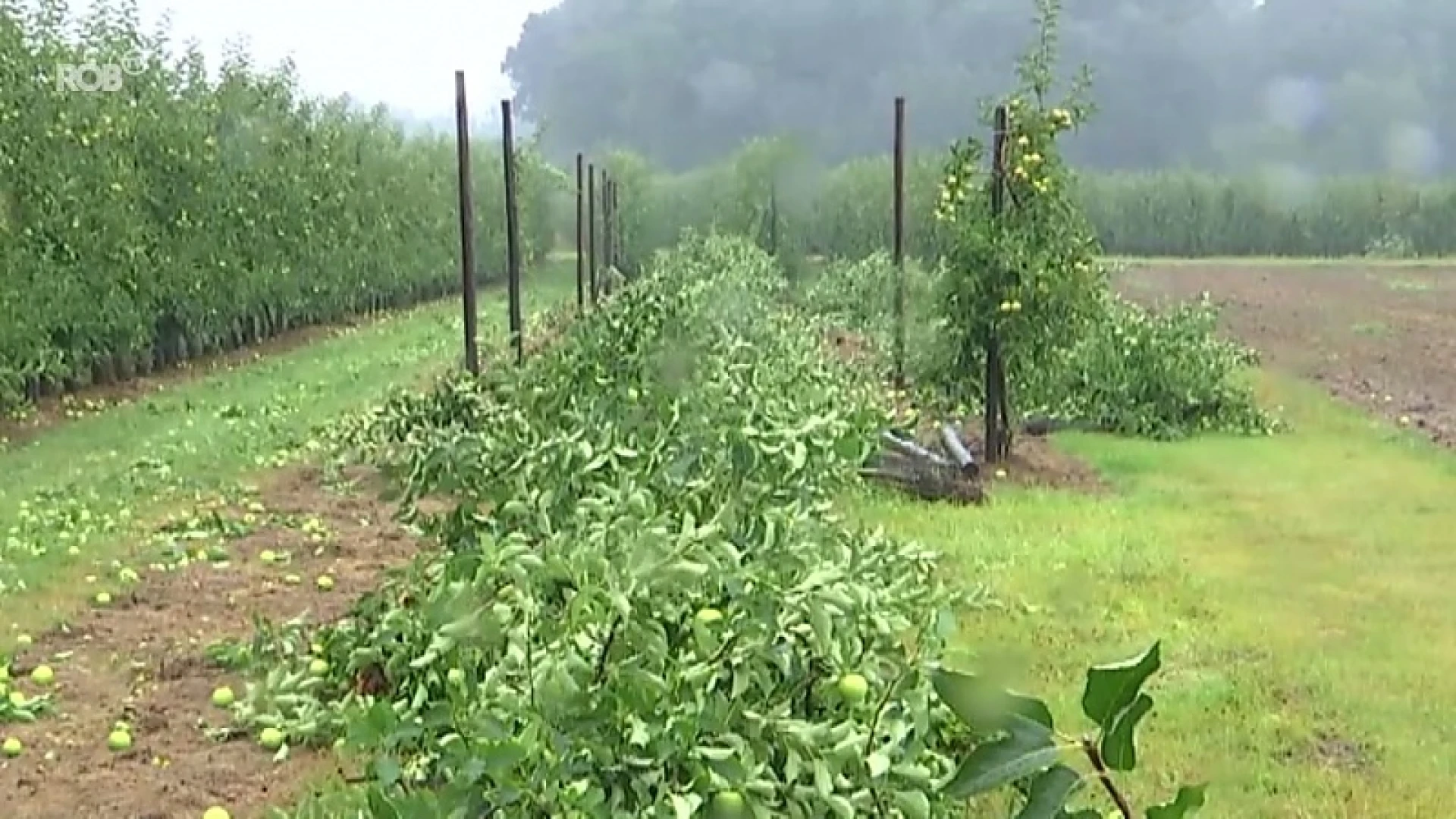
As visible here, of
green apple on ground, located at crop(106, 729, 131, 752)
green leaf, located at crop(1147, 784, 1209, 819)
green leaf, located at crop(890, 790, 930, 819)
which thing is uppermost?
green leaf, located at crop(1147, 784, 1209, 819)

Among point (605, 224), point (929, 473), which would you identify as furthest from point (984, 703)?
point (605, 224)

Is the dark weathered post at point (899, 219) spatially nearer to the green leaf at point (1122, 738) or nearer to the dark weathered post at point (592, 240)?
the dark weathered post at point (592, 240)

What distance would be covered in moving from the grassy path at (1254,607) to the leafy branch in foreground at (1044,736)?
68 centimetres

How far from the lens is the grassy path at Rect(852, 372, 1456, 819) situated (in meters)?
4.52

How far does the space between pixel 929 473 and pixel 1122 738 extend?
24.9ft

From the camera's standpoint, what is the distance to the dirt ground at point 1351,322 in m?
13.7

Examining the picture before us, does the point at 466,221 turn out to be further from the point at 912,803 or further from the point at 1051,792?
the point at 1051,792

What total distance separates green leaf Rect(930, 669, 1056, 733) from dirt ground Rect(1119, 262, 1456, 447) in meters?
10.7

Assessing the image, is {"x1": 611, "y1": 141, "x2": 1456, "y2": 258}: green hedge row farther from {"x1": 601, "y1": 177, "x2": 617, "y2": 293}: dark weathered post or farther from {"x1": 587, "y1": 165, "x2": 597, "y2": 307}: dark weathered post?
{"x1": 587, "y1": 165, "x2": 597, "y2": 307}: dark weathered post

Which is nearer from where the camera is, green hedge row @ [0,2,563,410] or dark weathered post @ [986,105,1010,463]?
dark weathered post @ [986,105,1010,463]

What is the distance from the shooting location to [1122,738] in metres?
0.99

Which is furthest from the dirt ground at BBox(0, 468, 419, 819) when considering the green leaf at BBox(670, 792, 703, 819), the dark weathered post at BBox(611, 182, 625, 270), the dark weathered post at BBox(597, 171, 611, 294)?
the dark weathered post at BBox(611, 182, 625, 270)

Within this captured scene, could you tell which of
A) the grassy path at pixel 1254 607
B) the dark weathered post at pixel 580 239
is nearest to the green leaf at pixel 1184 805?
the grassy path at pixel 1254 607

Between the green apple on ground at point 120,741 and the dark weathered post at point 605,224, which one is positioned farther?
the dark weathered post at point 605,224
